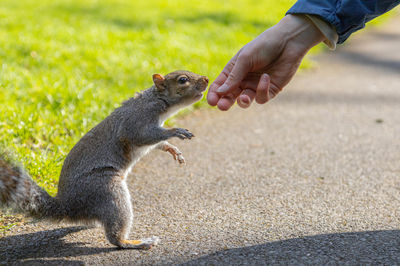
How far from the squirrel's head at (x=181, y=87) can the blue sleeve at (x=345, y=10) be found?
2.19 ft

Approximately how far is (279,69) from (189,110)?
6.29 ft

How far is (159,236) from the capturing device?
236 cm

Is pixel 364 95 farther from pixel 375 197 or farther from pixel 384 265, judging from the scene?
pixel 384 265

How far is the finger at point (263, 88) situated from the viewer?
250 cm

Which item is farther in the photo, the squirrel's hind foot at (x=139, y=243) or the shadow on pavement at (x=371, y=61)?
the shadow on pavement at (x=371, y=61)

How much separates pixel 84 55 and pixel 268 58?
3.40 m

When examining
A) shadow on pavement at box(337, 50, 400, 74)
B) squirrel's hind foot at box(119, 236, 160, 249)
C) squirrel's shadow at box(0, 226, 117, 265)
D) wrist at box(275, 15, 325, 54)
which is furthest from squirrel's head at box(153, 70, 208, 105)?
shadow on pavement at box(337, 50, 400, 74)

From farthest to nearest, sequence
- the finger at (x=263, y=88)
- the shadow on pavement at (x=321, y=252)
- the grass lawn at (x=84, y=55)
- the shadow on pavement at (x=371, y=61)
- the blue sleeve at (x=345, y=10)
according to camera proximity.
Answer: the shadow on pavement at (x=371, y=61), the grass lawn at (x=84, y=55), the finger at (x=263, y=88), the blue sleeve at (x=345, y=10), the shadow on pavement at (x=321, y=252)

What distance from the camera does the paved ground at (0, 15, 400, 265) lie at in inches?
85.8

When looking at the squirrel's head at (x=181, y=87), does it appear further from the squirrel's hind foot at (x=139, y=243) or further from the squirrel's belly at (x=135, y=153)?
the squirrel's hind foot at (x=139, y=243)

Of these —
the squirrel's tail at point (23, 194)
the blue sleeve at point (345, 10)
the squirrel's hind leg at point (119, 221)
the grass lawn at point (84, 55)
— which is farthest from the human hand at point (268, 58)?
the grass lawn at point (84, 55)

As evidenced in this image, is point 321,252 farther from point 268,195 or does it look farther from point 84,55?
point 84,55

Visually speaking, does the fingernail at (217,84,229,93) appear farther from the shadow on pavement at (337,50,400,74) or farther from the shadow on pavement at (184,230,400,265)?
the shadow on pavement at (337,50,400,74)

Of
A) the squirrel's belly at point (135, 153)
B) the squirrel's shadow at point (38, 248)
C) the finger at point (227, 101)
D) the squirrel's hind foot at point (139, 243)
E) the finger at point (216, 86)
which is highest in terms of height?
the finger at point (216, 86)
